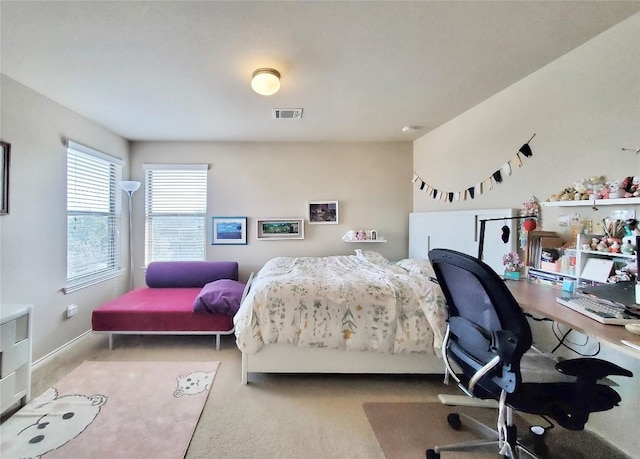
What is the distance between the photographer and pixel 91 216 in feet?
10.9

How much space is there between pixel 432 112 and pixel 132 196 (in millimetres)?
4023

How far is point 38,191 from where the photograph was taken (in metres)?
2.58

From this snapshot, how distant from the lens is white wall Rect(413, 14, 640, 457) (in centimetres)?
165

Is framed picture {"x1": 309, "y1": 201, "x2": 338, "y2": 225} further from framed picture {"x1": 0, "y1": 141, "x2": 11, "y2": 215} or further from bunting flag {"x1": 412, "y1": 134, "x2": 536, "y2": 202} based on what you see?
framed picture {"x1": 0, "y1": 141, "x2": 11, "y2": 215}

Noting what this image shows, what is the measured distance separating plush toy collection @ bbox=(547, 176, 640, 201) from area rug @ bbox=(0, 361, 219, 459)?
2.81m

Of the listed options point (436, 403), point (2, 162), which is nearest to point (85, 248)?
point (2, 162)

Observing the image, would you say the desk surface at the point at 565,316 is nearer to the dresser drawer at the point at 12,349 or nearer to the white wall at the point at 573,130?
the white wall at the point at 573,130

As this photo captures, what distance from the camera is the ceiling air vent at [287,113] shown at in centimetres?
294

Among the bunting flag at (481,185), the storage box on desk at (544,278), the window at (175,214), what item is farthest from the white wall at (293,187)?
the storage box on desk at (544,278)

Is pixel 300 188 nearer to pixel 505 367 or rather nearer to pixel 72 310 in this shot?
pixel 72 310

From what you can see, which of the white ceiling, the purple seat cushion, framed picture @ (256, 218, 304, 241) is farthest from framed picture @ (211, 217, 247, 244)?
the white ceiling

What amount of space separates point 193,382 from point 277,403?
0.74 metres

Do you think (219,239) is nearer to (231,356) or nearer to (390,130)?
(231,356)

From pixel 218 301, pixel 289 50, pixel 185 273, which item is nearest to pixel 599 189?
pixel 289 50
